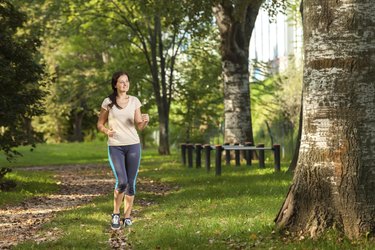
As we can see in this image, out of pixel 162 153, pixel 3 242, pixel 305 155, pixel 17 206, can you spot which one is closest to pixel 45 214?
pixel 17 206

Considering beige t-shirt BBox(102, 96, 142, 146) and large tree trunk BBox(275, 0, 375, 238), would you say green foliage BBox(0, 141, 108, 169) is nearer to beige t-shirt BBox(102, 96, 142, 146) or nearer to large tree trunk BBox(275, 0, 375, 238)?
beige t-shirt BBox(102, 96, 142, 146)

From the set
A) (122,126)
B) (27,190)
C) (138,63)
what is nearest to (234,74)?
(27,190)

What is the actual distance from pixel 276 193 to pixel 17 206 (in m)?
4.80

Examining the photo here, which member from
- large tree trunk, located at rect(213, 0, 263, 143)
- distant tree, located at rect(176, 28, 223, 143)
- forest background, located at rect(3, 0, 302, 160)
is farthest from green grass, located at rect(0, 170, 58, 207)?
distant tree, located at rect(176, 28, 223, 143)

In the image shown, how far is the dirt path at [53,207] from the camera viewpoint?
957cm

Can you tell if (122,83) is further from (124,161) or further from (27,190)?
(27,190)

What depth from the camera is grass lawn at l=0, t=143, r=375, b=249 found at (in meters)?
8.02

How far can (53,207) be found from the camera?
45.1ft

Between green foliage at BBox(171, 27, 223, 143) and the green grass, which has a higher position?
green foliage at BBox(171, 27, 223, 143)

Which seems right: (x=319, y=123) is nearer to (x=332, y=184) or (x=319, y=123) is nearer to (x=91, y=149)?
(x=332, y=184)

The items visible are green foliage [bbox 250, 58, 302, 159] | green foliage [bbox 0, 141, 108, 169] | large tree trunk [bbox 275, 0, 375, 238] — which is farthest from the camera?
green foliage [bbox 250, 58, 302, 159]

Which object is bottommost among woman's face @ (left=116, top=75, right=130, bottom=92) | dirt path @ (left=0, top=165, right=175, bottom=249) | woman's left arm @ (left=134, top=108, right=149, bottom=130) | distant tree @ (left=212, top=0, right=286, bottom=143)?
dirt path @ (left=0, top=165, right=175, bottom=249)

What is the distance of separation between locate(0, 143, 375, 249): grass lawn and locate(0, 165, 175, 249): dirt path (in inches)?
8.5

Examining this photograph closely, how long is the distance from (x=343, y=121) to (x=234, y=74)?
51.5 ft
